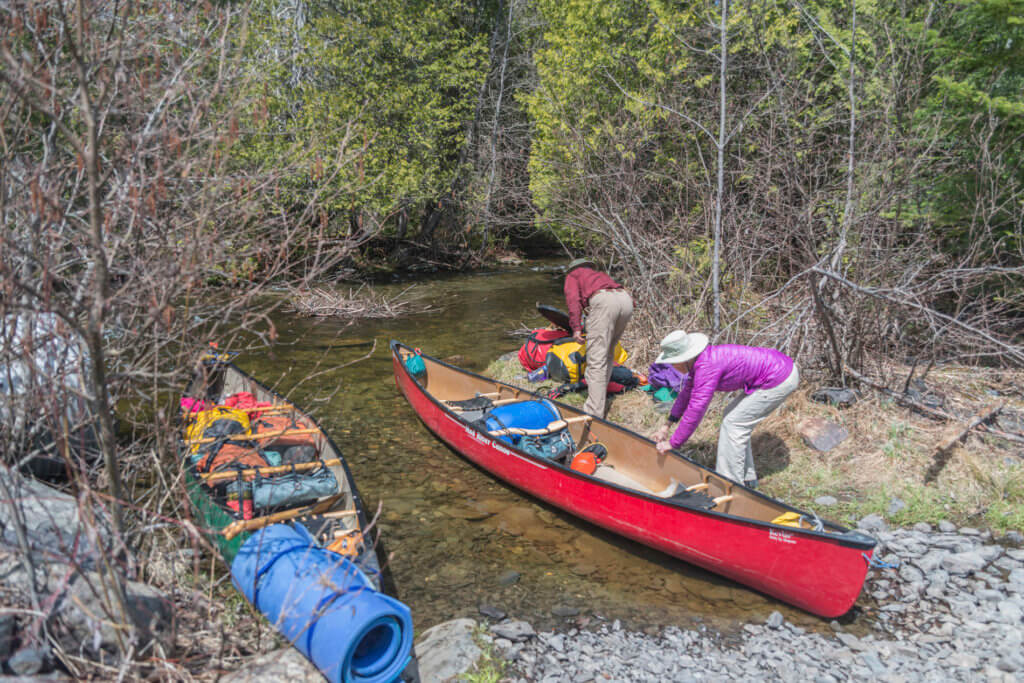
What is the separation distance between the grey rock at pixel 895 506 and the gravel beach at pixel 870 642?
2.07ft

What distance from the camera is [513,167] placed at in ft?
72.5

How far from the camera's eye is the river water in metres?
5.43

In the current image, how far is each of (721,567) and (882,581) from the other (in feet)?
4.38

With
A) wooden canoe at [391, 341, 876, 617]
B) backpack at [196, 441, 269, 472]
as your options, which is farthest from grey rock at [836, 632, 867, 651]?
backpack at [196, 441, 269, 472]

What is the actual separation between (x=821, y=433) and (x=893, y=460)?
2.43 ft

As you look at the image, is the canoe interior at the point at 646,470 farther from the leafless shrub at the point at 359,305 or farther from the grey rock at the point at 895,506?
the leafless shrub at the point at 359,305

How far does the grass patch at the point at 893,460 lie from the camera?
6281 millimetres

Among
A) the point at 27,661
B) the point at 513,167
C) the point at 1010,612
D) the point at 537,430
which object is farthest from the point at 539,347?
the point at 513,167

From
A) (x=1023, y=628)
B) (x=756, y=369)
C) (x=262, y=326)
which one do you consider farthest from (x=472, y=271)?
(x=1023, y=628)

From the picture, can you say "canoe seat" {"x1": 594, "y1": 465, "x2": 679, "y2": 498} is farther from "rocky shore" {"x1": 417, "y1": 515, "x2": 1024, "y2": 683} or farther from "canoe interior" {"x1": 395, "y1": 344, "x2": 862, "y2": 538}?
"rocky shore" {"x1": 417, "y1": 515, "x2": 1024, "y2": 683}

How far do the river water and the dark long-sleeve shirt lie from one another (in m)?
2.53

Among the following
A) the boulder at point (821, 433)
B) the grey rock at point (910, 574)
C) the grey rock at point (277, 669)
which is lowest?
the grey rock at point (910, 574)

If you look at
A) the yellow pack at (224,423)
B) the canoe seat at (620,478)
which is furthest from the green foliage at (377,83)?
the canoe seat at (620,478)

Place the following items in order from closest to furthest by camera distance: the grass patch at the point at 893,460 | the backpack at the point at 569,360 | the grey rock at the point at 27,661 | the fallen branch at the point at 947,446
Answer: the grey rock at the point at 27,661, the grass patch at the point at 893,460, the fallen branch at the point at 947,446, the backpack at the point at 569,360
